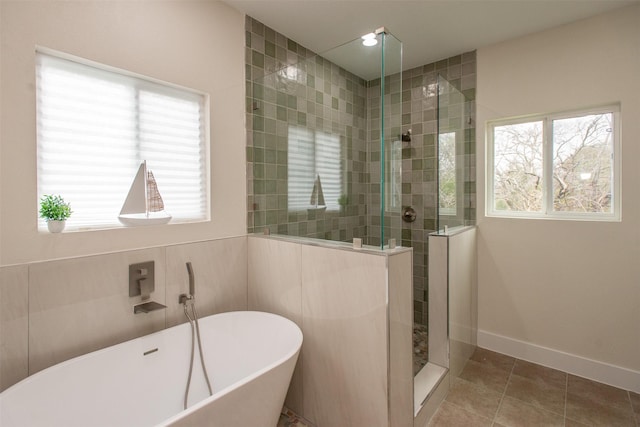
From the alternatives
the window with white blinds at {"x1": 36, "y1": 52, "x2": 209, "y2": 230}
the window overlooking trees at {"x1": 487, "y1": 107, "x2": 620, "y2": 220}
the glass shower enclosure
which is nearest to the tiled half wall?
the glass shower enclosure

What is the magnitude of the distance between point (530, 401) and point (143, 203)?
292 centimetres

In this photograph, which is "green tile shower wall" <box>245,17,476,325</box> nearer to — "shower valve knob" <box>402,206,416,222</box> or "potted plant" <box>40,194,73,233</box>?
"shower valve knob" <box>402,206,416,222</box>

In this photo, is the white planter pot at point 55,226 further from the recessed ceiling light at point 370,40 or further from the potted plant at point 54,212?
the recessed ceiling light at point 370,40

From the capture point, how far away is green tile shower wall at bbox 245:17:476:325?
72.0 inches

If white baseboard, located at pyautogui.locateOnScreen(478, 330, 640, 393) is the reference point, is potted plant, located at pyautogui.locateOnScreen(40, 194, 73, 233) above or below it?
above

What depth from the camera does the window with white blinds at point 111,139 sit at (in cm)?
160

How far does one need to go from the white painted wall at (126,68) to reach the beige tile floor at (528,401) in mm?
1536

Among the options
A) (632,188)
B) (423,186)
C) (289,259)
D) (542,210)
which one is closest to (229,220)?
(289,259)

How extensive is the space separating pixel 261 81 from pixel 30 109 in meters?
1.43

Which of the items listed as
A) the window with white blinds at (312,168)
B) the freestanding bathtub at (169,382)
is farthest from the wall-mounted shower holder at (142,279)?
the window with white blinds at (312,168)

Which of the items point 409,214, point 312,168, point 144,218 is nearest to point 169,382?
point 144,218

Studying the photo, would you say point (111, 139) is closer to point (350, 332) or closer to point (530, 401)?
point (350, 332)

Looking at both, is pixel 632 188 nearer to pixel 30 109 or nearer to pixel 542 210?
pixel 542 210

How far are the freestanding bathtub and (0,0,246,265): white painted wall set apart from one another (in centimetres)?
57
